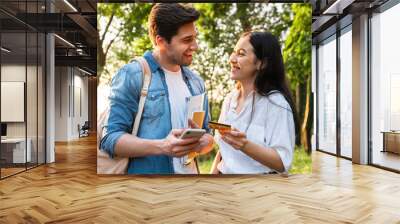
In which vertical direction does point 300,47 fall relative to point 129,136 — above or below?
above

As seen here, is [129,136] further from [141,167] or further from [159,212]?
[159,212]

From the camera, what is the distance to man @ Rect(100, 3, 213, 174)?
21.9 feet

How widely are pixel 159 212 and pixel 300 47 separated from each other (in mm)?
3838

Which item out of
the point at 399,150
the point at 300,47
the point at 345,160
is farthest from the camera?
the point at 345,160

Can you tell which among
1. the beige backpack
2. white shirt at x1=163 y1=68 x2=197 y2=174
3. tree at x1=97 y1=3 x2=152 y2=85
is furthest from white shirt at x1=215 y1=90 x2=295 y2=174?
tree at x1=97 y1=3 x2=152 y2=85

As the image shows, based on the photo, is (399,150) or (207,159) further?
(399,150)

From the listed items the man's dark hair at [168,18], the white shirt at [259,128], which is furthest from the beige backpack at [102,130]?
the white shirt at [259,128]

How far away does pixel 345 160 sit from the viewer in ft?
32.4

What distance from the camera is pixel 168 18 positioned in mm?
6793

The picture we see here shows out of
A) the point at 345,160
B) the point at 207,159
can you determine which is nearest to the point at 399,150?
the point at 345,160

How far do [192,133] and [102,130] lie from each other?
1429 mm

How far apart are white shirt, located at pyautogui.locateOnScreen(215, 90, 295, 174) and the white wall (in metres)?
11.5

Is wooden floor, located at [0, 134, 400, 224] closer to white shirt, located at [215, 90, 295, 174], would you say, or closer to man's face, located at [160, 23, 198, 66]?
white shirt, located at [215, 90, 295, 174]

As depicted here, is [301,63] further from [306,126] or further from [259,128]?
[259,128]
